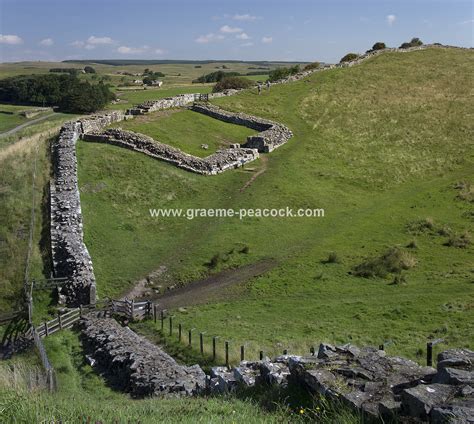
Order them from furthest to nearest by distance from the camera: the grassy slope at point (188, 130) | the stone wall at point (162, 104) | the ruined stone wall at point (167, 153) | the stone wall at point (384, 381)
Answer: the stone wall at point (162, 104) < the grassy slope at point (188, 130) < the ruined stone wall at point (167, 153) < the stone wall at point (384, 381)

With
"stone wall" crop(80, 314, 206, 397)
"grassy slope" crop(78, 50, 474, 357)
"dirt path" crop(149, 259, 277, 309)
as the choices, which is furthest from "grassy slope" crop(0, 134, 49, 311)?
"dirt path" crop(149, 259, 277, 309)

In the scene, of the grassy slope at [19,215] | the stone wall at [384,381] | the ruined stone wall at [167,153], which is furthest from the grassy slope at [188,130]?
the stone wall at [384,381]

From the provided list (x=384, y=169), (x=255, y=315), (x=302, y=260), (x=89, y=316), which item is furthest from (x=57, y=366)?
(x=384, y=169)

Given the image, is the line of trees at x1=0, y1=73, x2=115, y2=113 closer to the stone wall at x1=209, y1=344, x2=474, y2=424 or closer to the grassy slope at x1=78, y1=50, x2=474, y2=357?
the grassy slope at x1=78, y1=50, x2=474, y2=357

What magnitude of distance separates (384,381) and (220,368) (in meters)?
7.32

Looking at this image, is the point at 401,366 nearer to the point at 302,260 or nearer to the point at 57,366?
the point at 57,366

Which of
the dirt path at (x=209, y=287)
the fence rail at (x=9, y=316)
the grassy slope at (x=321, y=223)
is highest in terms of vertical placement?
the grassy slope at (x=321, y=223)

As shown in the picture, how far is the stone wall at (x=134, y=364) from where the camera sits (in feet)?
53.4

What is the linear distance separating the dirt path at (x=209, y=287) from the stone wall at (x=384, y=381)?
13.5 metres

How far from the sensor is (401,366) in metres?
11.2

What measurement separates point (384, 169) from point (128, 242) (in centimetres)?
2919

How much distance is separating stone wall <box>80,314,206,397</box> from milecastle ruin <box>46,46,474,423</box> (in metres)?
0.04

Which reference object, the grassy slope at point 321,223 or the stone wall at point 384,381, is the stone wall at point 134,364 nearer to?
the stone wall at point 384,381

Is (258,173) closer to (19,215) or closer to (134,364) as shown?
(19,215)
